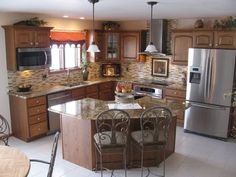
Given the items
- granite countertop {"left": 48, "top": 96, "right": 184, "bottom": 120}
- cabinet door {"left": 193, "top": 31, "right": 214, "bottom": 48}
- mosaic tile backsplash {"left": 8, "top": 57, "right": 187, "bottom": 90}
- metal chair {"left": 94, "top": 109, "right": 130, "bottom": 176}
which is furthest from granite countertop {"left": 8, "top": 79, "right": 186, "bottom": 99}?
metal chair {"left": 94, "top": 109, "right": 130, "bottom": 176}

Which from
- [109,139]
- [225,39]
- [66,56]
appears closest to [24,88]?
[66,56]

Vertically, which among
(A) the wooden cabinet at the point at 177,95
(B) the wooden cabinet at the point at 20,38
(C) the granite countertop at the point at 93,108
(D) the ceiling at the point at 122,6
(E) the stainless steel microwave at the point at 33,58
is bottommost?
(A) the wooden cabinet at the point at 177,95

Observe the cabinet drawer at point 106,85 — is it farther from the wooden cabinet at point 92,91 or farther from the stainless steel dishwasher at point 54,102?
the stainless steel dishwasher at point 54,102

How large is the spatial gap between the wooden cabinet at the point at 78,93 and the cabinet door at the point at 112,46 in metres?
1.45

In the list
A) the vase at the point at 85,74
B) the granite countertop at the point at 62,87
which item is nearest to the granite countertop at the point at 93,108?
the granite countertop at the point at 62,87

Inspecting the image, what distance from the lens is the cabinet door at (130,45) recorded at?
22.0ft

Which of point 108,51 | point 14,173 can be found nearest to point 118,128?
point 14,173

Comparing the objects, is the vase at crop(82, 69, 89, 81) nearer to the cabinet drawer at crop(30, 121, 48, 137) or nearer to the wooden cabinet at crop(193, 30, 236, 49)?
the cabinet drawer at crop(30, 121, 48, 137)

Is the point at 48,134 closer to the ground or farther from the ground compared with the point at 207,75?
closer to the ground

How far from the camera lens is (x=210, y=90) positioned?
5.19 metres

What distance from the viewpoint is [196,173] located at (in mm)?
3850

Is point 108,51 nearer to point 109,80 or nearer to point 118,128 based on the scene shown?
point 109,80

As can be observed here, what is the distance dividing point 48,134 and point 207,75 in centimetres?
352

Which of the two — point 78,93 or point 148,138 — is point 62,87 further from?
point 148,138
